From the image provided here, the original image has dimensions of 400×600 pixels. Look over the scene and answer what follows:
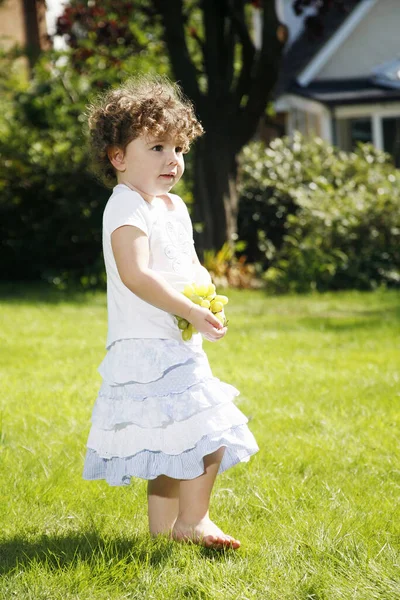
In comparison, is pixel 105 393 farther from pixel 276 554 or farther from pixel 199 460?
Result: pixel 276 554

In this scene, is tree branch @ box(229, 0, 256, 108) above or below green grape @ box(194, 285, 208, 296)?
above

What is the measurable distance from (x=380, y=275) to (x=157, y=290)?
8.45 meters

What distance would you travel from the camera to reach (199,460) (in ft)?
9.61

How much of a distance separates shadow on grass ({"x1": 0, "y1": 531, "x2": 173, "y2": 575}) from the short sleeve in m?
1.00

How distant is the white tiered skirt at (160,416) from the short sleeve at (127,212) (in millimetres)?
373

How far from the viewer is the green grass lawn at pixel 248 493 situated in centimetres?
275

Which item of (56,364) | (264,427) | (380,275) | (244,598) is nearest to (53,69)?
(380,275)

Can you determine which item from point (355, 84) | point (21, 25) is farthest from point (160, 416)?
point (21, 25)

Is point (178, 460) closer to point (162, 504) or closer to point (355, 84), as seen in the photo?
point (162, 504)

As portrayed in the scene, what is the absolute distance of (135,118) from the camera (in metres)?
3.02

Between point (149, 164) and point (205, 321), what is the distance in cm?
56

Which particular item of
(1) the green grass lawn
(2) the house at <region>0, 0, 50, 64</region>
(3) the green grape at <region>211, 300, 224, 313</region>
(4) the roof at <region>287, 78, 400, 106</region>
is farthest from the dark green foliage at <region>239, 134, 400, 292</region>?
(2) the house at <region>0, 0, 50, 64</region>

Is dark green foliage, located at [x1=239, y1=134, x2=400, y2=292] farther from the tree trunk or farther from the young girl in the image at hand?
the young girl

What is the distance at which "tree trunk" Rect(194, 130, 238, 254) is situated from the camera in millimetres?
11430
